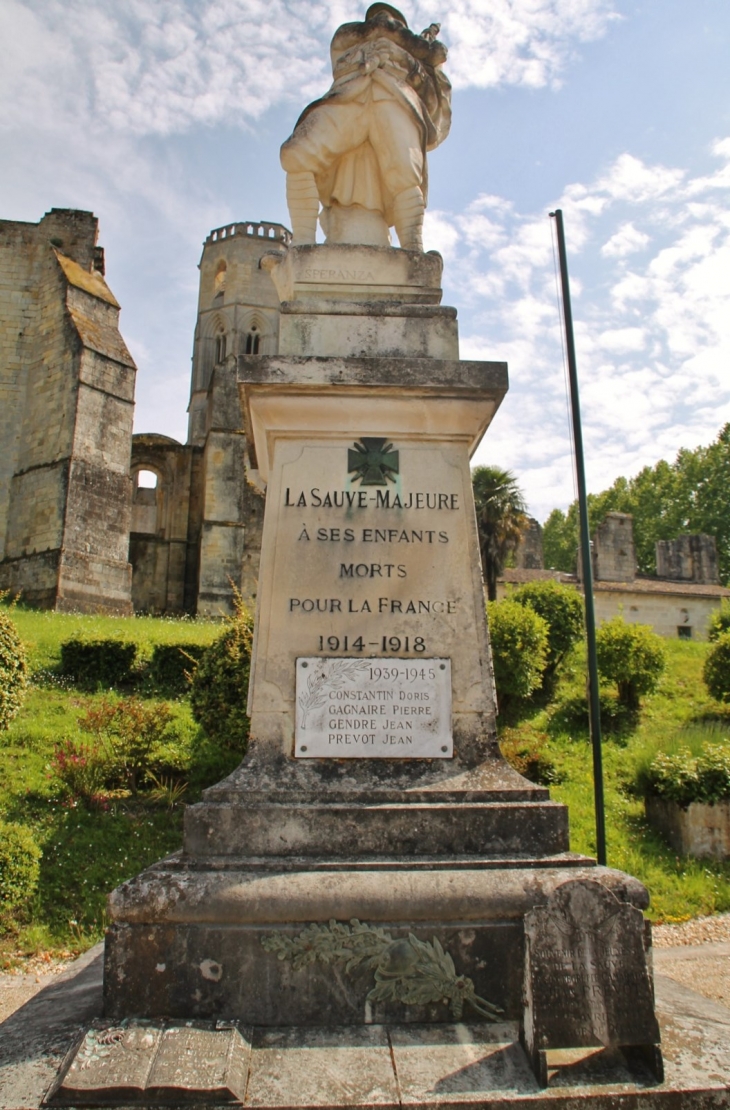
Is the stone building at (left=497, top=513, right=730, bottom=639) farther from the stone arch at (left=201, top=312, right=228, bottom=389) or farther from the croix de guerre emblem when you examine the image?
the stone arch at (left=201, top=312, right=228, bottom=389)

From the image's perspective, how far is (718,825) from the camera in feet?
30.2

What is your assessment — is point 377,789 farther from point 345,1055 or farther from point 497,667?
point 497,667

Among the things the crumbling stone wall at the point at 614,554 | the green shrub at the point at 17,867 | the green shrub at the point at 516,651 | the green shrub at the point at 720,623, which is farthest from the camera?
the crumbling stone wall at the point at 614,554

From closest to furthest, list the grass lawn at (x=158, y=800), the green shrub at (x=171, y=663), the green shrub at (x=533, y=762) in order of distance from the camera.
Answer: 1. the grass lawn at (x=158, y=800)
2. the green shrub at (x=533, y=762)
3. the green shrub at (x=171, y=663)

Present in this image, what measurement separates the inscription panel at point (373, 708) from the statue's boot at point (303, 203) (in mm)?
2678

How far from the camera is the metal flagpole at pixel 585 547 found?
20.9ft

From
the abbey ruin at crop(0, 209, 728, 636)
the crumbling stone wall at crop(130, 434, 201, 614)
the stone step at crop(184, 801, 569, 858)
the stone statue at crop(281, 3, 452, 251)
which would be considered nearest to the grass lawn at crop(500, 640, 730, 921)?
the abbey ruin at crop(0, 209, 728, 636)

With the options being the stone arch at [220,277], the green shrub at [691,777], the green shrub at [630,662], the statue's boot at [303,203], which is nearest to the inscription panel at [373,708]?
the statue's boot at [303,203]

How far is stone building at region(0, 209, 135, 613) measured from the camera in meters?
22.2

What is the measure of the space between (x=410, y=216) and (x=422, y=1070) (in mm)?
4281

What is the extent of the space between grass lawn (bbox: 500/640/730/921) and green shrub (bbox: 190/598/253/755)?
3.71 meters

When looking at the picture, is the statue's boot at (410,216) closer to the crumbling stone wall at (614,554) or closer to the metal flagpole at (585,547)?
the metal flagpole at (585,547)

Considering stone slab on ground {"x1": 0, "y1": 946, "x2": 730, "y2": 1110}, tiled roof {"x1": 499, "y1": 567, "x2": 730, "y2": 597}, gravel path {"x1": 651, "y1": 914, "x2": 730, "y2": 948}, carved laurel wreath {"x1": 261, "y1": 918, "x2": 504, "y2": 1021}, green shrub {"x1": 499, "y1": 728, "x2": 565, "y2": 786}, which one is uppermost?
tiled roof {"x1": 499, "y1": 567, "x2": 730, "y2": 597}

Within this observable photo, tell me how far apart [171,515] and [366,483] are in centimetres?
2864
